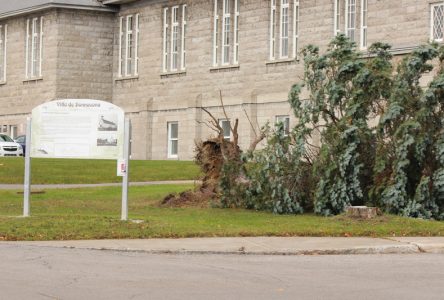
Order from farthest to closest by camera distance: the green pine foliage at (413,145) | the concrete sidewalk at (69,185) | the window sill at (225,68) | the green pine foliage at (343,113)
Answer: the window sill at (225,68)
the concrete sidewalk at (69,185)
the green pine foliage at (343,113)
the green pine foliage at (413,145)

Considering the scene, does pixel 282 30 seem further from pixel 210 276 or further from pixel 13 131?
pixel 210 276

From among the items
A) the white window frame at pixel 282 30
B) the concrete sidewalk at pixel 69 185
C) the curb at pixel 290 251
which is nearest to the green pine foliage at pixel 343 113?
the curb at pixel 290 251

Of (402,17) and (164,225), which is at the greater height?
(402,17)

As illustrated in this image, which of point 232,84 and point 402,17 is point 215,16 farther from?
point 402,17

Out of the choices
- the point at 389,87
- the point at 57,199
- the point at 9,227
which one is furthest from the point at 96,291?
the point at 57,199

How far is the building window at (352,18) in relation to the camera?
151 ft

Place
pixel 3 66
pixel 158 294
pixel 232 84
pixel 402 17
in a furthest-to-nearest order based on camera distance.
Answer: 1. pixel 3 66
2. pixel 232 84
3. pixel 402 17
4. pixel 158 294

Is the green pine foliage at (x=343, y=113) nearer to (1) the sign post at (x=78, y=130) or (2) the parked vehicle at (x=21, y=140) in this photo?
(1) the sign post at (x=78, y=130)

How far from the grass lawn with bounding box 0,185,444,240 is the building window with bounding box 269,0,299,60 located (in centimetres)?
2392

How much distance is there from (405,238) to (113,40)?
43.5 metres

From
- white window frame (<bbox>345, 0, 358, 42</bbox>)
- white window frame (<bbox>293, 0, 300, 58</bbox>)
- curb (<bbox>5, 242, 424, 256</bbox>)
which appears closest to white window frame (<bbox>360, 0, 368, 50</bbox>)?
white window frame (<bbox>345, 0, 358, 42</bbox>)

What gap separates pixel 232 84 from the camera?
53.0 meters

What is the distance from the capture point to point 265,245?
1834cm

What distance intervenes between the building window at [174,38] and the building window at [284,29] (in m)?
6.63
